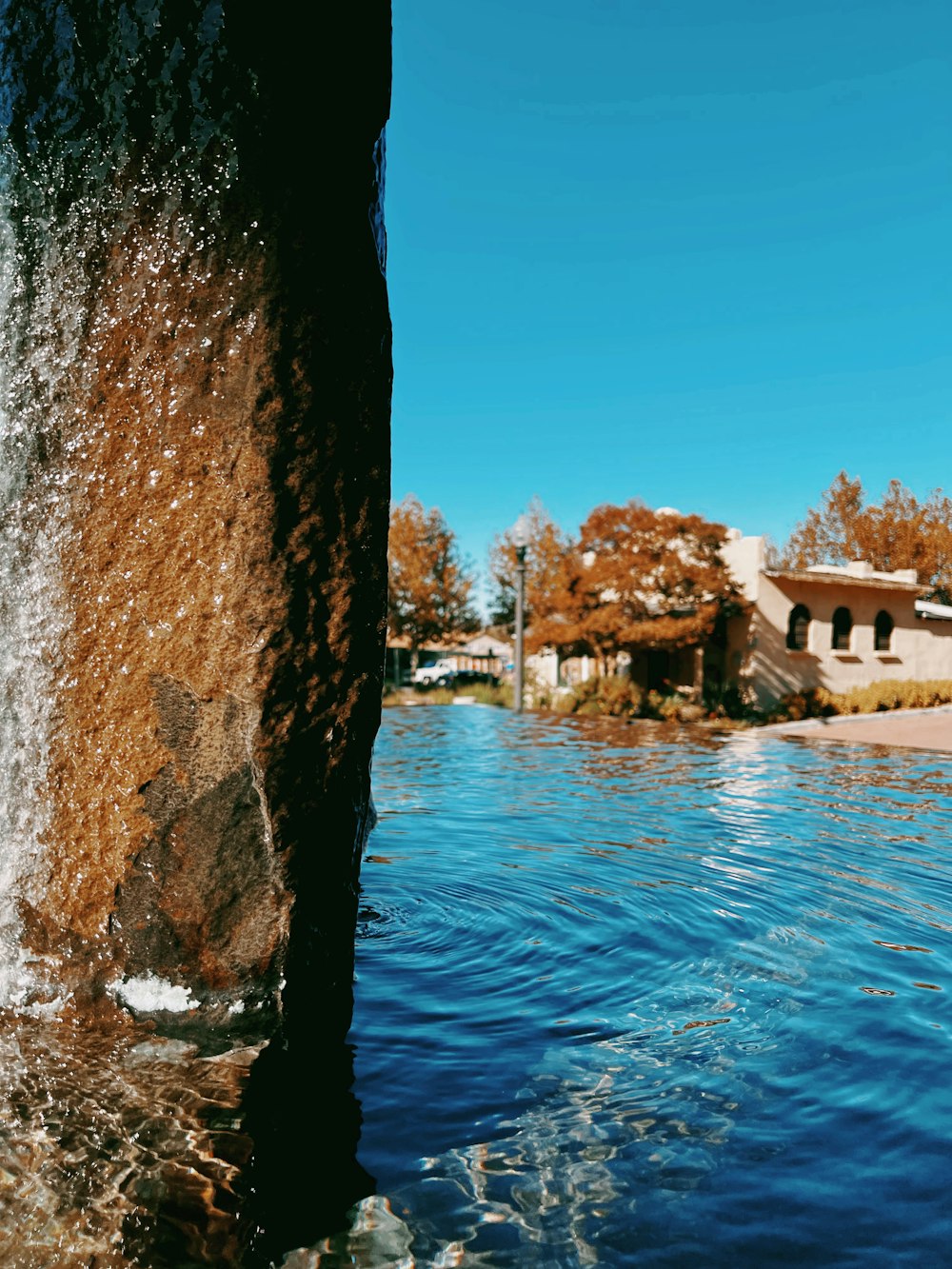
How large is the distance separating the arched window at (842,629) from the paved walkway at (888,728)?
9.93 feet

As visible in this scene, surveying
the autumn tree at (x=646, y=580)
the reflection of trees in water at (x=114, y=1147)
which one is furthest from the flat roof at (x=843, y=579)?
the reflection of trees in water at (x=114, y=1147)

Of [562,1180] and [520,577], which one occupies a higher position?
[520,577]

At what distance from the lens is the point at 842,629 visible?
83.9ft

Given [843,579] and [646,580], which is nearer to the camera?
[646,580]

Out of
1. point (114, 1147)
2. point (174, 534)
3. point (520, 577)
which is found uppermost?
point (520, 577)

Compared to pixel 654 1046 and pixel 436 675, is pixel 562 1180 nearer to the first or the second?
pixel 654 1046

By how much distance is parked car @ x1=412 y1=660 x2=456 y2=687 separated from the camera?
3228cm

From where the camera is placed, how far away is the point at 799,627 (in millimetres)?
24359

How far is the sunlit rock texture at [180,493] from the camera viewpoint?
2.46 metres

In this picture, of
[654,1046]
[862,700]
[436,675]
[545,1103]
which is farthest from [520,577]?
[436,675]

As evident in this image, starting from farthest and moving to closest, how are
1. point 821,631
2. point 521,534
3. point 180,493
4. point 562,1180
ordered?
point 821,631, point 521,534, point 180,493, point 562,1180

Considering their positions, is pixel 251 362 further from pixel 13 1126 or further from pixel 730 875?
pixel 730 875

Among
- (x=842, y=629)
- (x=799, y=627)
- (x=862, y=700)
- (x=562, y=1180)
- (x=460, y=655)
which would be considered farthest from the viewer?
(x=460, y=655)

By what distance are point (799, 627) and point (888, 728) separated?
6.09 m
